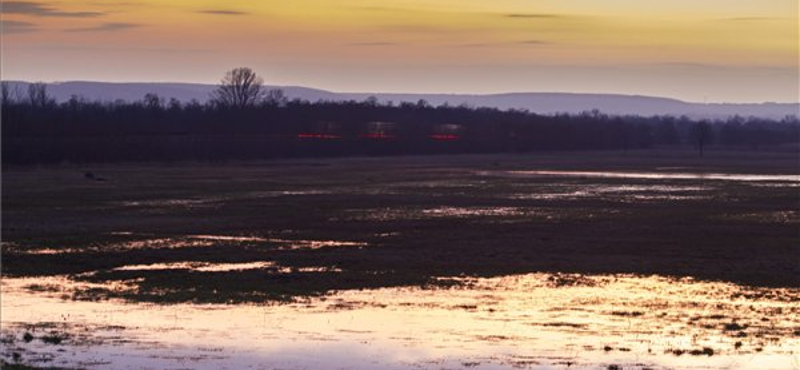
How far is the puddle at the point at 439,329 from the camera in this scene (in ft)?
73.7

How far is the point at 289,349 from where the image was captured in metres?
23.4

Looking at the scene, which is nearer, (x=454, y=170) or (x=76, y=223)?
(x=76, y=223)

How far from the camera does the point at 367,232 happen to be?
4731 centimetres

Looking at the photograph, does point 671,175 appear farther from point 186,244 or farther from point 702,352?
point 702,352

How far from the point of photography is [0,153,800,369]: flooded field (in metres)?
23.4

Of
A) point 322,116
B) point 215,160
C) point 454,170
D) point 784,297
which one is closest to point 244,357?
point 784,297

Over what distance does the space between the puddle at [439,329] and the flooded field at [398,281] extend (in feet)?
0.23

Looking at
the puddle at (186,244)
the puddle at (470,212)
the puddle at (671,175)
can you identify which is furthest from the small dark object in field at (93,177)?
the puddle at (186,244)

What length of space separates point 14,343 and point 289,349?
4.72 meters

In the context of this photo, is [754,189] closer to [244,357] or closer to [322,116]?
[244,357]

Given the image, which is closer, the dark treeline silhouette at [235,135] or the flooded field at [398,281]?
the flooded field at [398,281]

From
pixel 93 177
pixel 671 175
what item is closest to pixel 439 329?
pixel 93 177

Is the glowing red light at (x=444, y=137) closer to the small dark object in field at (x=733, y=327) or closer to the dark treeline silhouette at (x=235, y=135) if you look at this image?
the dark treeline silhouette at (x=235, y=135)

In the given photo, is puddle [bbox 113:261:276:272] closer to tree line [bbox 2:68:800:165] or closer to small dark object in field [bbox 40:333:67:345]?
small dark object in field [bbox 40:333:67:345]
